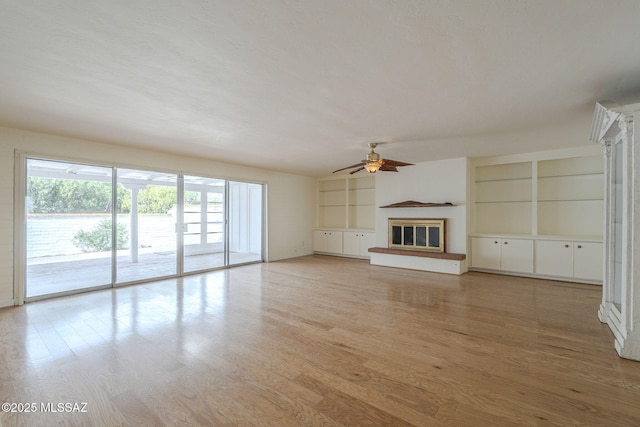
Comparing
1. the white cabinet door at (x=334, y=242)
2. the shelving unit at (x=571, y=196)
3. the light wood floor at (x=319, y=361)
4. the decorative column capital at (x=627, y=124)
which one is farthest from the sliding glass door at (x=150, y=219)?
the shelving unit at (x=571, y=196)

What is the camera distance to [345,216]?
8570mm

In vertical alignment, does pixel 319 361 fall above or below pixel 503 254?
below

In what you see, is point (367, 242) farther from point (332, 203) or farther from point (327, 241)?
point (332, 203)

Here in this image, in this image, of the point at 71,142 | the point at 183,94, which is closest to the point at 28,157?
the point at 71,142

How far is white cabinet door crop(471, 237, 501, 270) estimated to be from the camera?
5648 mm

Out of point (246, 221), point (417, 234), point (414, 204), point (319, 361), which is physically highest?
point (414, 204)

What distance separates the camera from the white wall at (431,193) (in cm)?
585

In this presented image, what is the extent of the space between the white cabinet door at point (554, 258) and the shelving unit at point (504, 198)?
662 millimetres

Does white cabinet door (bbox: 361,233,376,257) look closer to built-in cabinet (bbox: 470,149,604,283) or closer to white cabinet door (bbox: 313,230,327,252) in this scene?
white cabinet door (bbox: 313,230,327,252)

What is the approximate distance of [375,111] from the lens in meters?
3.18

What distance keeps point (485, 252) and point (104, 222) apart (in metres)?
7.30

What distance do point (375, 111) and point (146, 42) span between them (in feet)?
7.37

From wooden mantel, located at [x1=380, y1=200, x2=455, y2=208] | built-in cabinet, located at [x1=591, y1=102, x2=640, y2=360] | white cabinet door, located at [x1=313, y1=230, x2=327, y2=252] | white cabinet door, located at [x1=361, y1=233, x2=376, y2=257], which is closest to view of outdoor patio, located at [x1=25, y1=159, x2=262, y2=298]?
white cabinet door, located at [x1=313, y1=230, x2=327, y2=252]

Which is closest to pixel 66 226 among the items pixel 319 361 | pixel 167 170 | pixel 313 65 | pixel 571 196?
pixel 167 170
